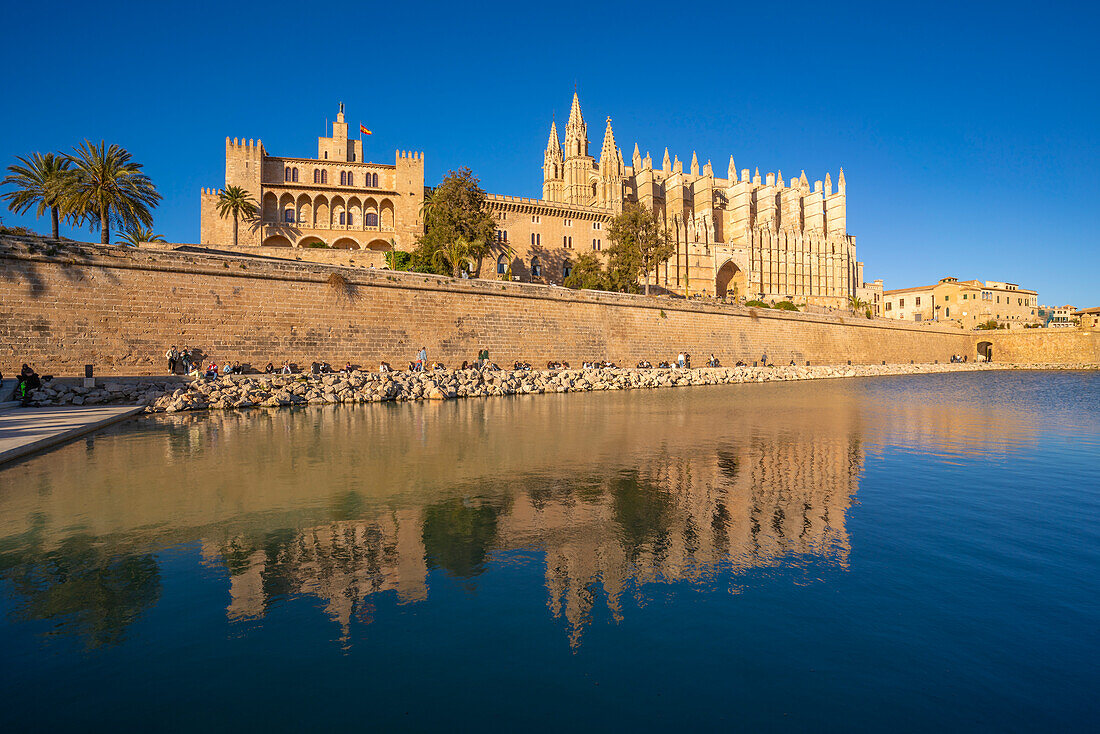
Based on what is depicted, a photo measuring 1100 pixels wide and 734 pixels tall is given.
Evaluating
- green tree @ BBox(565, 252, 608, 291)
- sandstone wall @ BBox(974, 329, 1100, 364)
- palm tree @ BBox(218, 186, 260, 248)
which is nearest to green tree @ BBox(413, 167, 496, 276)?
green tree @ BBox(565, 252, 608, 291)

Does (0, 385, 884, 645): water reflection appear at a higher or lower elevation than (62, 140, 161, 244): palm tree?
lower

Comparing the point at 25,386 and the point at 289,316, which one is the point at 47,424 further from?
the point at 289,316

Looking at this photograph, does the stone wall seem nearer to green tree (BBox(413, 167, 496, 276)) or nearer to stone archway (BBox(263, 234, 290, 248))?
green tree (BBox(413, 167, 496, 276))

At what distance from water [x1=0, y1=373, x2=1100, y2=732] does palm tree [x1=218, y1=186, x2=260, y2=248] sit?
37810 mm

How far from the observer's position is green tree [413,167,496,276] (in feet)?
127

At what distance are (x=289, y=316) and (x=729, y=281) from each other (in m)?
57.3

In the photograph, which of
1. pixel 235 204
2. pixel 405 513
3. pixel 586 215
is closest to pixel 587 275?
pixel 586 215

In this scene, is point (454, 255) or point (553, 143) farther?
point (553, 143)

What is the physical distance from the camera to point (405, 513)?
247 inches

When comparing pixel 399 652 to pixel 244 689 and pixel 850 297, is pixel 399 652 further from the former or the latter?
pixel 850 297

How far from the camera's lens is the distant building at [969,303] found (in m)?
75.2

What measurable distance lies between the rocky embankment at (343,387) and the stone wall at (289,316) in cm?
208

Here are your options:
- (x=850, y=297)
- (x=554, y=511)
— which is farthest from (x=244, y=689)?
(x=850, y=297)

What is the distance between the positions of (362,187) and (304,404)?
32368mm
